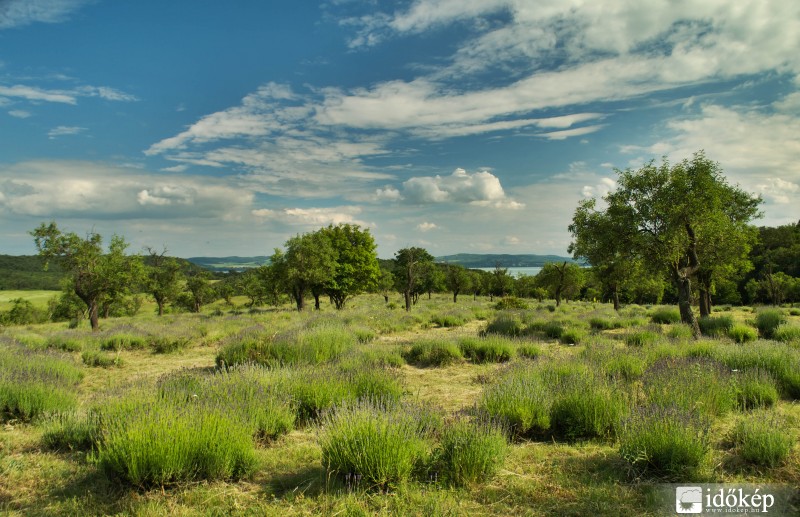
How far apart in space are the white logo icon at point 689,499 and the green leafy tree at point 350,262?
31948 mm

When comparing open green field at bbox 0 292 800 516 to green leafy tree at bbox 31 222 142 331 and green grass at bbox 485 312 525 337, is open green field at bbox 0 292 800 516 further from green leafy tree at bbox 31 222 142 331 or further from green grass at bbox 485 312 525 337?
green leafy tree at bbox 31 222 142 331

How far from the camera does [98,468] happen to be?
4438mm

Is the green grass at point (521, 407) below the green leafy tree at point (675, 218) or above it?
below

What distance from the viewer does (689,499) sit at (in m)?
3.88

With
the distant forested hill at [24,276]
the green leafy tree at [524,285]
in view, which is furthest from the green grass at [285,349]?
the distant forested hill at [24,276]

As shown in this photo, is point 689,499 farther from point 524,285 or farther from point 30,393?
point 524,285

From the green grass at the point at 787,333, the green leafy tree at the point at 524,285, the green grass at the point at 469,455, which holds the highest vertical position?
the green grass at the point at 469,455

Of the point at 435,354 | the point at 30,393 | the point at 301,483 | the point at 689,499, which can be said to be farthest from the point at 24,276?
the point at 689,499

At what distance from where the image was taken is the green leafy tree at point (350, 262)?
1441 inches

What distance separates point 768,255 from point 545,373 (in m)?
79.8

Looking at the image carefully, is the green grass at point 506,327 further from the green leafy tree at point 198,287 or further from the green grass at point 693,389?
the green leafy tree at point 198,287

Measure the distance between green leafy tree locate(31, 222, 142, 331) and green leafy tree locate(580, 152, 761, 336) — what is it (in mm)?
24968

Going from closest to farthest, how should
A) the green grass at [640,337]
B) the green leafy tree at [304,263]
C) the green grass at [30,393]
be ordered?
1. the green grass at [30,393]
2. the green grass at [640,337]
3. the green leafy tree at [304,263]

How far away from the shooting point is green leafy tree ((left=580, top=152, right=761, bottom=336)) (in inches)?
630
